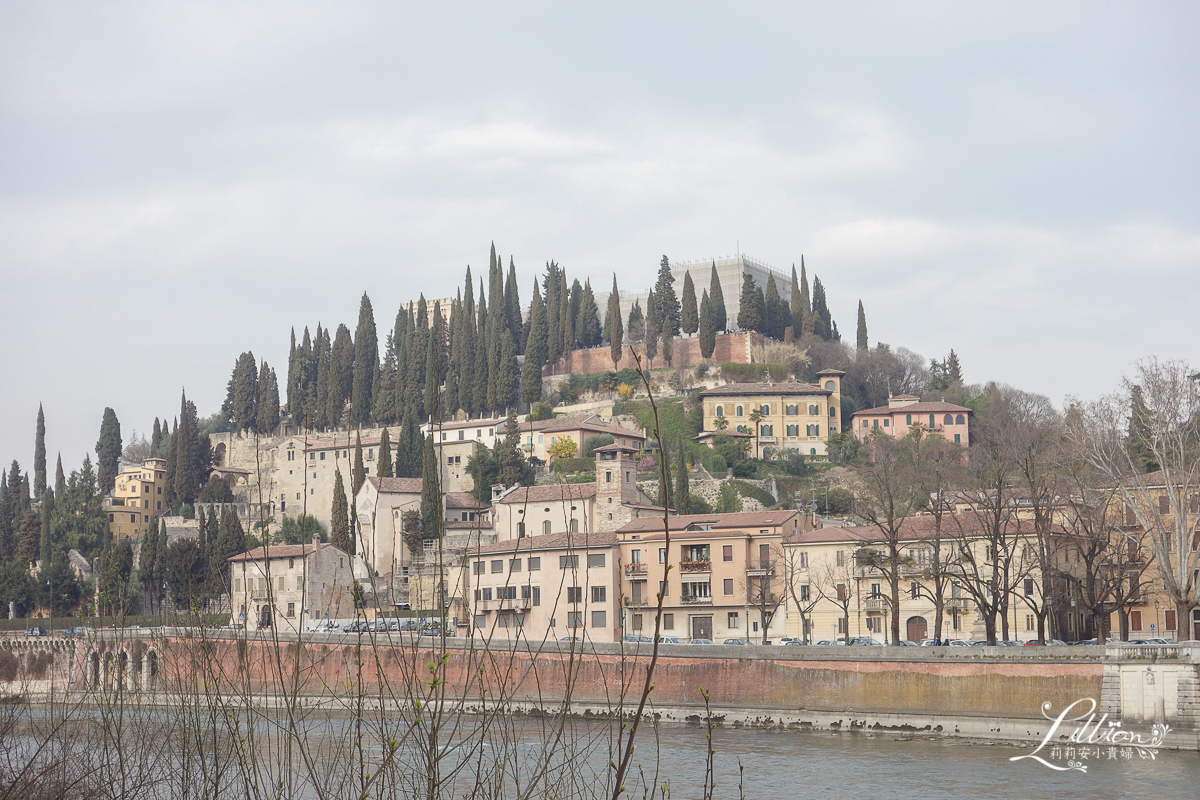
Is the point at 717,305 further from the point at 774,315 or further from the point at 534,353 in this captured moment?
the point at 534,353

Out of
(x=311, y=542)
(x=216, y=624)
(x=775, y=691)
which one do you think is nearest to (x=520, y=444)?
(x=311, y=542)

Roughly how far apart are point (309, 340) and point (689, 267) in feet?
122

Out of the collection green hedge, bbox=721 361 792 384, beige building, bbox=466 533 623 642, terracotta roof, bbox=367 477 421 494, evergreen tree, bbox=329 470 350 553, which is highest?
green hedge, bbox=721 361 792 384

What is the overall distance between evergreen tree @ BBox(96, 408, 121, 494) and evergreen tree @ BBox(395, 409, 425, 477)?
108 ft

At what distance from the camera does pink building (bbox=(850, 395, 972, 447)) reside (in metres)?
87.8

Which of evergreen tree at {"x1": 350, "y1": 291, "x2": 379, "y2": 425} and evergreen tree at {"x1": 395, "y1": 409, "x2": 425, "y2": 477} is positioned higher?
evergreen tree at {"x1": 350, "y1": 291, "x2": 379, "y2": 425}

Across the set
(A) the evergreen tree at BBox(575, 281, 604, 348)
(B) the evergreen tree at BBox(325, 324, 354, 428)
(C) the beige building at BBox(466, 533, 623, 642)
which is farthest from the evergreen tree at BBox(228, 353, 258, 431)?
(C) the beige building at BBox(466, 533, 623, 642)

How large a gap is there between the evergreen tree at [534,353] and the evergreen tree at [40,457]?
154ft

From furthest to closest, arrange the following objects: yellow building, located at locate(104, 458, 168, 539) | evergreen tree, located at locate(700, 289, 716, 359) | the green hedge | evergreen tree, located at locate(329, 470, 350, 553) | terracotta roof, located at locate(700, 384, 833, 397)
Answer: yellow building, located at locate(104, 458, 168, 539) < evergreen tree, located at locate(700, 289, 716, 359) < the green hedge < terracotta roof, located at locate(700, 384, 833, 397) < evergreen tree, located at locate(329, 470, 350, 553)

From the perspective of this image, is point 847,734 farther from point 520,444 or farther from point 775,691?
point 520,444

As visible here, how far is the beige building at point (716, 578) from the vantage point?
54625mm

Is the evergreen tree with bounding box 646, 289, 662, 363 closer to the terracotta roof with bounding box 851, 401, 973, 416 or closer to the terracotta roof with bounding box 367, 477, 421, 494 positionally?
the terracotta roof with bounding box 851, 401, 973, 416

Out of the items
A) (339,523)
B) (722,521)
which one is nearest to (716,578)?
(722,521)

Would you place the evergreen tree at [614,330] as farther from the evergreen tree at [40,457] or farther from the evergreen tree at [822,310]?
the evergreen tree at [40,457]
